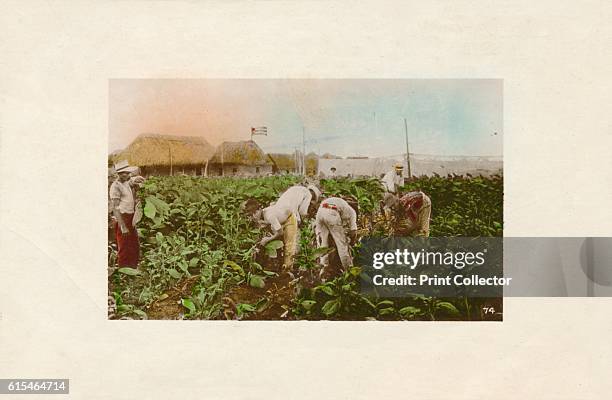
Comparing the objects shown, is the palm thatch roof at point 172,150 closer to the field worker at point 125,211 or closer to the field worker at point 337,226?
the field worker at point 125,211

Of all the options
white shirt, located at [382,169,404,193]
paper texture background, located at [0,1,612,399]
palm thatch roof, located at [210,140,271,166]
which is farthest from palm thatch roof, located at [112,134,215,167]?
white shirt, located at [382,169,404,193]

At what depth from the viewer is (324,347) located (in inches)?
88.0

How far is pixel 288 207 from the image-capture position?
227cm

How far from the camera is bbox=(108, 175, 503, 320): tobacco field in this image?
225 cm

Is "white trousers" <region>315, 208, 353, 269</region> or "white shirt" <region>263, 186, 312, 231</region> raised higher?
"white shirt" <region>263, 186, 312, 231</region>

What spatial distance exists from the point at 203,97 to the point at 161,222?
24.5 inches

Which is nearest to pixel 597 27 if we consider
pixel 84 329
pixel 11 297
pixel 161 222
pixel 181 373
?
pixel 161 222

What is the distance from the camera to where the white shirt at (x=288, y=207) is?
226 centimetres

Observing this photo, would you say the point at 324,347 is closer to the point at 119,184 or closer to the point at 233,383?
the point at 233,383

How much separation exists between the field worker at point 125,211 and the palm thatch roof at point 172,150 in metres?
0.09

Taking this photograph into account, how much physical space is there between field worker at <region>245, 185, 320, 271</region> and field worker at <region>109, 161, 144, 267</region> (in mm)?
543

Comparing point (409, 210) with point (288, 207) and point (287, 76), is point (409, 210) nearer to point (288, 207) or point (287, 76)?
point (288, 207)

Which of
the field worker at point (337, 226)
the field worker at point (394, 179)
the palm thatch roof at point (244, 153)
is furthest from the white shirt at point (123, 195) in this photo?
the field worker at point (394, 179)

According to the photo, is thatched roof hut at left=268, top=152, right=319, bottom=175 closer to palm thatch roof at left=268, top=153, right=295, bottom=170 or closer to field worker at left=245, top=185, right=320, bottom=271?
palm thatch roof at left=268, top=153, right=295, bottom=170
